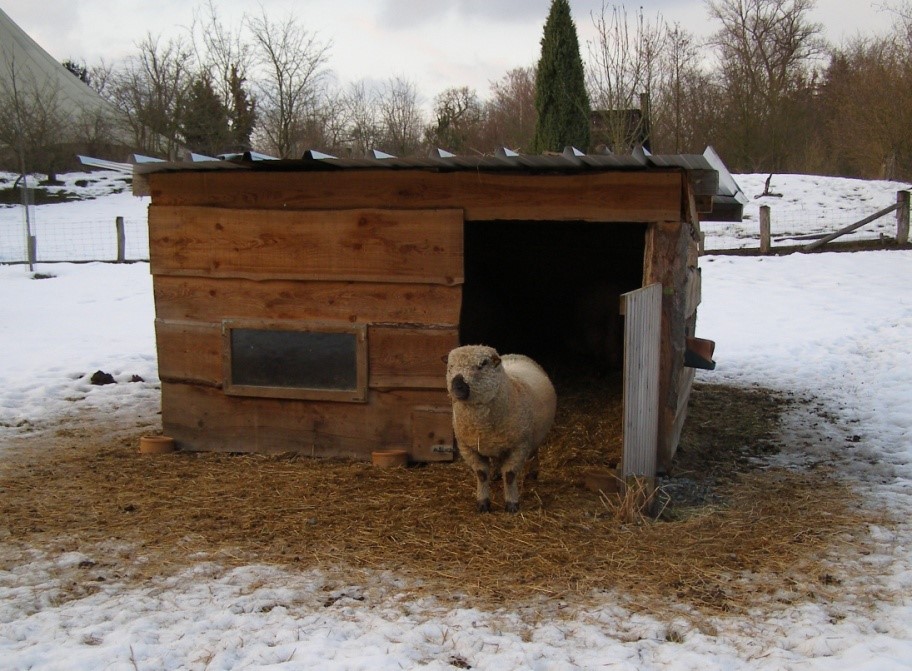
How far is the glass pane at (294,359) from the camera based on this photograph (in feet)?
22.2

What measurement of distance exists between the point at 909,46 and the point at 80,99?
34.4 m

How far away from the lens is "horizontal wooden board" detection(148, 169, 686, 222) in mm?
6086

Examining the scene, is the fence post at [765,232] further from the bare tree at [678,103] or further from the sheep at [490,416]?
the sheep at [490,416]

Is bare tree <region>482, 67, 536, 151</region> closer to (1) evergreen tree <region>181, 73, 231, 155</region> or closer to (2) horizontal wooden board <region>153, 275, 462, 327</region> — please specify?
(1) evergreen tree <region>181, 73, 231, 155</region>

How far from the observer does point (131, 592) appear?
13.8ft

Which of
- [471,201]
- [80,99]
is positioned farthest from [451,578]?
[80,99]

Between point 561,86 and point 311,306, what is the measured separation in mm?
12068

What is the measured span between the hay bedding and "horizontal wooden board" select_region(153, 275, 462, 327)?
1.22 m

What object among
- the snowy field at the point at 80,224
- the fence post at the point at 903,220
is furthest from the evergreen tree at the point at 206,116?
the fence post at the point at 903,220

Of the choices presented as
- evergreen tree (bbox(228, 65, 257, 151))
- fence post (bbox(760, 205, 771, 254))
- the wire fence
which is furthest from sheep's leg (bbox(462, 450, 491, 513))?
evergreen tree (bbox(228, 65, 257, 151))

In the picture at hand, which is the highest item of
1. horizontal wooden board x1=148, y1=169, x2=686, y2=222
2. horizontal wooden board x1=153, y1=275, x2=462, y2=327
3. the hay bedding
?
horizontal wooden board x1=148, y1=169, x2=686, y2=222

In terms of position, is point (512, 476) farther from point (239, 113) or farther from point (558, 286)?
point (239, 113)

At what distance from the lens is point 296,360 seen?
269 inches

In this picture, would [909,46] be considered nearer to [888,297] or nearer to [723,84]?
[723,84]
